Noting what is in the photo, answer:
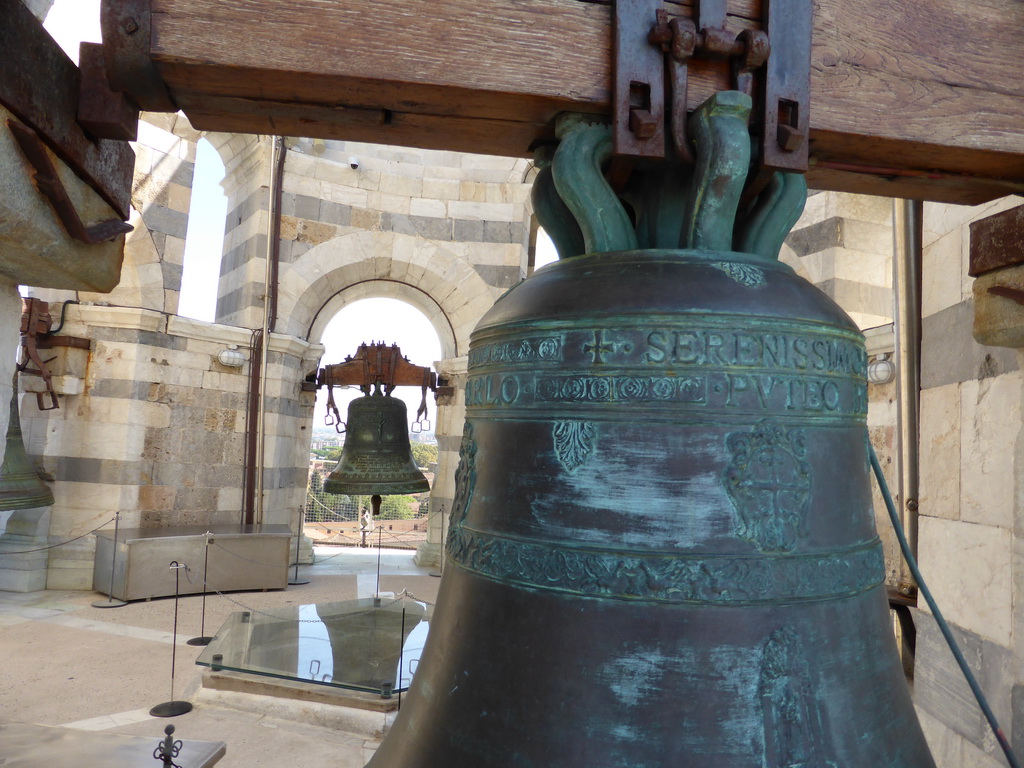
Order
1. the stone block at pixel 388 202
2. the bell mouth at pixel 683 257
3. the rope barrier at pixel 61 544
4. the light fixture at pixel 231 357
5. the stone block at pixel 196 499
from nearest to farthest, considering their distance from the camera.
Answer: the bell mouth at pixel 683 257 → the rope barrier at pixel 61 544 → the stone block at pixel 196 499 → the light fixture at pixel 231 357 → the stone block at pixel 388 202

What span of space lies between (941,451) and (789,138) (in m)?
1.39

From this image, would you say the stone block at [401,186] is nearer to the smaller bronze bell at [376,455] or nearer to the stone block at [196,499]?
the smaller bronze bell at [376,455]

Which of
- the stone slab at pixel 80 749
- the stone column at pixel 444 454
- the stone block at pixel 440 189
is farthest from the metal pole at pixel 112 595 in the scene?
the stone block at pixel 440 189

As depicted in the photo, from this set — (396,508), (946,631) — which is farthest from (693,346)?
(396,508)

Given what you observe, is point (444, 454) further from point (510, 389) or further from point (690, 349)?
point (690, 349)

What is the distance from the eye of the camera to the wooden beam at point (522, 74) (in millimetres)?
1043

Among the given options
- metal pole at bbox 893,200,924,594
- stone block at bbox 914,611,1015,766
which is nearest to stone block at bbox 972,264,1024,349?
stone block at bbox 914,611,1015,766

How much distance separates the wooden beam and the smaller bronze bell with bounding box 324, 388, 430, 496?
3.39m

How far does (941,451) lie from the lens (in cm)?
201

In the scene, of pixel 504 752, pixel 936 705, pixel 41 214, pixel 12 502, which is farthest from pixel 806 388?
pixel 12 502

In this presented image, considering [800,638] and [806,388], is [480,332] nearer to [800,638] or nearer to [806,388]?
[806,388]

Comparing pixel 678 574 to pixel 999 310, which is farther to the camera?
pixel 999 310

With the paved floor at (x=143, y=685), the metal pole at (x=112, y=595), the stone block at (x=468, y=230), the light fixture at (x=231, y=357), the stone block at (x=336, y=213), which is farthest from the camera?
the stone block at (x=468, y=230)

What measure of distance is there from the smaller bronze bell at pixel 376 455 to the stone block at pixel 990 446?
322 cm
